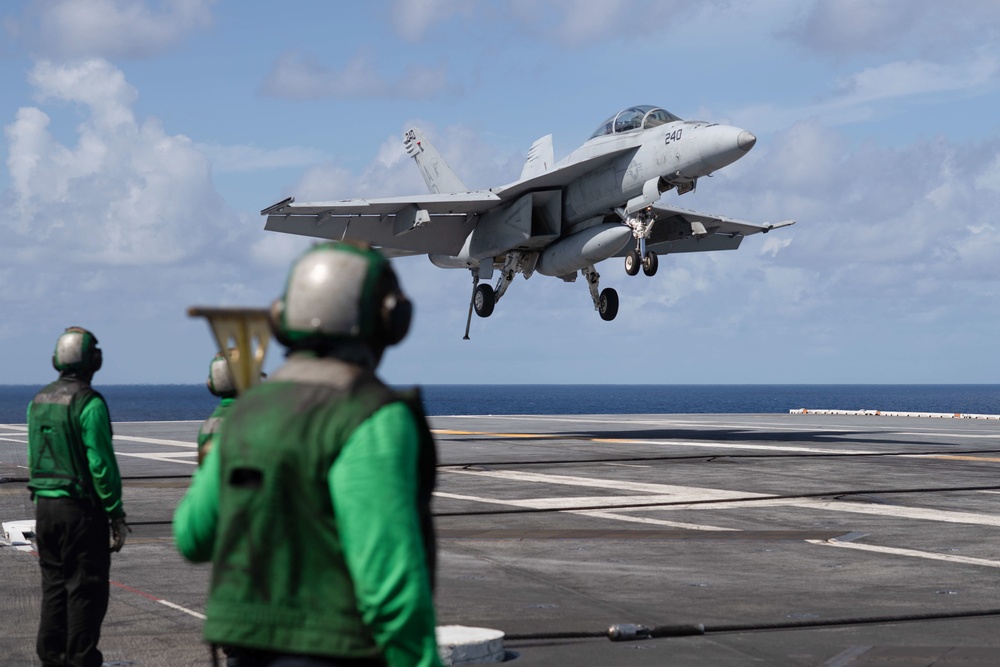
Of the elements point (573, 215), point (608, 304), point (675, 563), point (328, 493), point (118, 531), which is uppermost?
point (573, 215)

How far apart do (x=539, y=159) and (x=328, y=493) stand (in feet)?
108

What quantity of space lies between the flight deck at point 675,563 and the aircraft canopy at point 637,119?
888cm

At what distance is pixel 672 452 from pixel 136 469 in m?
11.8

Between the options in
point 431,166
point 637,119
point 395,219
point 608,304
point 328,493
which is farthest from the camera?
point 431,166

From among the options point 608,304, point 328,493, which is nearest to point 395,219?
point 608,304

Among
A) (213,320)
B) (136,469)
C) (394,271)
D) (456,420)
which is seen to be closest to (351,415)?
(394,271)

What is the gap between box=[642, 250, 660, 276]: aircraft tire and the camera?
28812mm

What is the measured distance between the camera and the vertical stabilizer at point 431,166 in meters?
42.6

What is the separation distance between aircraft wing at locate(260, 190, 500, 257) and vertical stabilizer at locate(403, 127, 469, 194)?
6261 millimetres

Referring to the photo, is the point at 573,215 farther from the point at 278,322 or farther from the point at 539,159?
the point at 278,322

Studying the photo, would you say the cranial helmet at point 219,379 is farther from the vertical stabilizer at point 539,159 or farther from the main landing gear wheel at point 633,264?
the vertical stabilizer at point 539,159

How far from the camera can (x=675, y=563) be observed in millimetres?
11875

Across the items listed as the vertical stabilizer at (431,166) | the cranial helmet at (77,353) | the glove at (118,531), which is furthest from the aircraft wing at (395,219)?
the glove at (118,531)

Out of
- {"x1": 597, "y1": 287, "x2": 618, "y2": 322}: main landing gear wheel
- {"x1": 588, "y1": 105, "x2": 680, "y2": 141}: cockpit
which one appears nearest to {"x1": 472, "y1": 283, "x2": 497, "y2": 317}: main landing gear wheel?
{"x1": 597, "y1": 287, "x2": 618, "y2": 322}: main landing gear wheel
